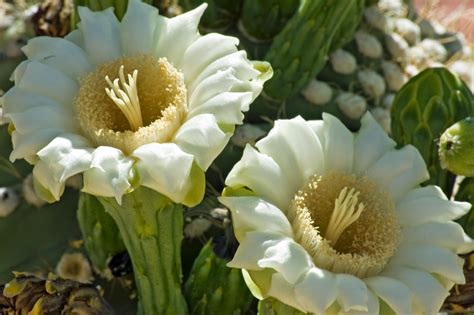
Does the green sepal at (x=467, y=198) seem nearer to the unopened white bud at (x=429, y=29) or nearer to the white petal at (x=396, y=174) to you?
the white petal at (x=396, y=174)

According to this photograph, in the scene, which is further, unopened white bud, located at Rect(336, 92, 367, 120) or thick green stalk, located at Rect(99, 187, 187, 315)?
unopened white bud, located at Rect(336, 92, 367, 120)

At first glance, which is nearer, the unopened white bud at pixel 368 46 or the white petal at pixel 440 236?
the white petal at pixel 440 236

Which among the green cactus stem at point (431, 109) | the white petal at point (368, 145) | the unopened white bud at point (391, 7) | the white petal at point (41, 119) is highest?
the white petal at point (41, 119)

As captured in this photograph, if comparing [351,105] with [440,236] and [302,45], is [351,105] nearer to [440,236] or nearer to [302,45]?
[302,45]

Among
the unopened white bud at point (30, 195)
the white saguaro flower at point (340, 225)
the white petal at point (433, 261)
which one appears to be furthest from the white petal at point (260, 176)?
the unopened white bud at point (30, 195)

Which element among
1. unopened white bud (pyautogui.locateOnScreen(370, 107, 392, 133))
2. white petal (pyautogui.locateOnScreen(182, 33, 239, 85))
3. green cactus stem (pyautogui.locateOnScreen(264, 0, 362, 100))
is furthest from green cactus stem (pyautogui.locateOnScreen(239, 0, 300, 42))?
white petal (pyautogui.locateOnScreen(182, 33, 239, 85))

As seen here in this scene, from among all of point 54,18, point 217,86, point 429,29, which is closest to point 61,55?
point 217,86

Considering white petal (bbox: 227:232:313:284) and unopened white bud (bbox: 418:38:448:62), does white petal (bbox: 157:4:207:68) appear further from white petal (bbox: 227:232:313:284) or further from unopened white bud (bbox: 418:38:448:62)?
unopened white bud (bbox: 418:38:448:62)
